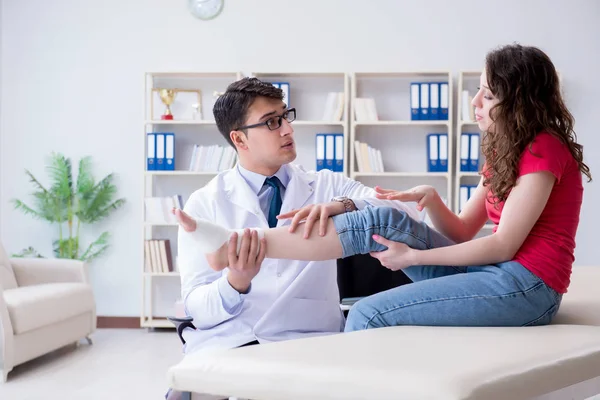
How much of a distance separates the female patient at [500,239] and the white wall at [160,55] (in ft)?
12.0

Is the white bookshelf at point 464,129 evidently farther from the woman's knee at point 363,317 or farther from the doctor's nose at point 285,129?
the woman's knee at point 363,317

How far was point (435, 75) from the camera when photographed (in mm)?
5320

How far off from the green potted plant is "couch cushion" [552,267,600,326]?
3657 mm

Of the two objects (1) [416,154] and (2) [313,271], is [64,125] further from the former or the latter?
(2) [313,271]

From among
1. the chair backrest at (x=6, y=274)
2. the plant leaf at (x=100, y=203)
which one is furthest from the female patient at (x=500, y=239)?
the plant leaf at (x=100, y=203)

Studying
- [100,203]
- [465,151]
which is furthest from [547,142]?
[100,203]

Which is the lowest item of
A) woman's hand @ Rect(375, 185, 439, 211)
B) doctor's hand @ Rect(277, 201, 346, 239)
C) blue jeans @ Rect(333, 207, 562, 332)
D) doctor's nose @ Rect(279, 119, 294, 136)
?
blue jeans @ Rect(333, 207, 562, 332)

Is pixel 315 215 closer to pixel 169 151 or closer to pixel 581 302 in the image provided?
pixel 581 302

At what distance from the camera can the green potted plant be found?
17.6ft

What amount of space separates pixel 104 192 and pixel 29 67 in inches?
45.9

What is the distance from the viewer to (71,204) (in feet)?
18.1

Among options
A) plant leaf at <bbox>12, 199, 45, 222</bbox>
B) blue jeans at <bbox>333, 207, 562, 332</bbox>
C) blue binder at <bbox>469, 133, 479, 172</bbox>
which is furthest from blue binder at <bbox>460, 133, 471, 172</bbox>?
blue jeans at <bbox>333, 207, 562, 332</bbox>

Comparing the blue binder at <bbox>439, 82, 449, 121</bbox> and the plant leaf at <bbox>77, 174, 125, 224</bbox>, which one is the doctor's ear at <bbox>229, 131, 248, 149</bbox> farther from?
the plant leaf at <bbox>77, 174, 125, 224</bbox>

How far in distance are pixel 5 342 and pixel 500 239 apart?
2.87m
